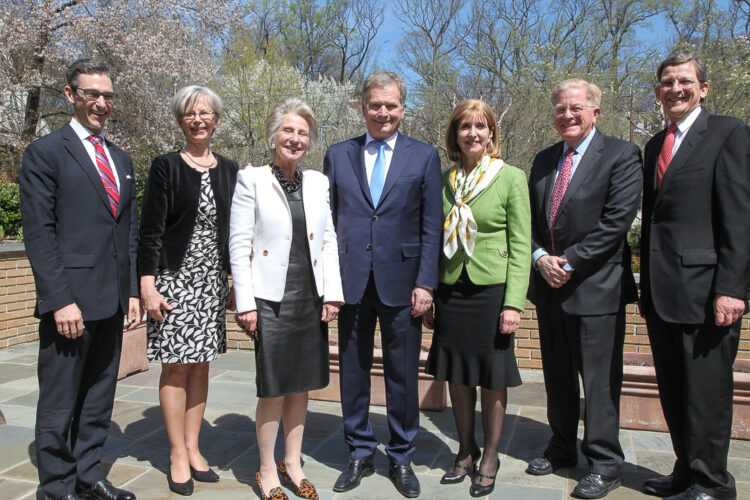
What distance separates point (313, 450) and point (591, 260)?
→ 191 centimetres

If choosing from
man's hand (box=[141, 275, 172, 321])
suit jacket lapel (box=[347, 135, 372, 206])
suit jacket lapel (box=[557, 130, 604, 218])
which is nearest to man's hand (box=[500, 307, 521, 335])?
suit jacket lapel (box=[557, 130, 604, 218])

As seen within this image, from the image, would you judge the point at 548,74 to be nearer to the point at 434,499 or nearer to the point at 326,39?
the point at 434,499

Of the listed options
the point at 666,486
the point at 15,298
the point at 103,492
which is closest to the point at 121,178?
the point at 103,492

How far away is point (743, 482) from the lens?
3.05m

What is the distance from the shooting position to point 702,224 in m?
2.76

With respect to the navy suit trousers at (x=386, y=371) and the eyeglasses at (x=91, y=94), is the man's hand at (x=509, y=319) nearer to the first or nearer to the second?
the navy suit trousers at (x=386, y=371)

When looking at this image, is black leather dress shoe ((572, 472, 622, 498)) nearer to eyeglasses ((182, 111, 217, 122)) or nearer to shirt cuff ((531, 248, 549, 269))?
shirt cuff ((531, 248, 549, 269))

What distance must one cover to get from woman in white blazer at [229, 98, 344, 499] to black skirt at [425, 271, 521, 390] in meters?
0.59

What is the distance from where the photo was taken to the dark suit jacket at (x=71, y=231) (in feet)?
8.39

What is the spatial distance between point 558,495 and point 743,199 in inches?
64.1

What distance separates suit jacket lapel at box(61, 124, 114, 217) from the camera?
2.68 metres

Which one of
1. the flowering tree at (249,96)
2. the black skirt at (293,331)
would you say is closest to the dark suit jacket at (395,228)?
the black skirt at (293,331)

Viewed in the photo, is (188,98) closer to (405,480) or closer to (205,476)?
(205,476)

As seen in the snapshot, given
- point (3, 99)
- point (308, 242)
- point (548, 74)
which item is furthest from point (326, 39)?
point (308, 242)
